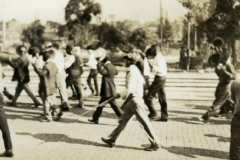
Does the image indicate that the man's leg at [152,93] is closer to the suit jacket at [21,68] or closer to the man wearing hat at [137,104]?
the man wearing hat at [137,104]

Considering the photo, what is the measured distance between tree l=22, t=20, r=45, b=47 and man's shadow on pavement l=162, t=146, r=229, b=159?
39976mm

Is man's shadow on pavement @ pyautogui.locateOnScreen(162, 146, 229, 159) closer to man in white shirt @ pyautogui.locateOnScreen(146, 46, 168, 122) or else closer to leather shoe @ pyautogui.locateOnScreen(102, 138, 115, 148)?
leather shoe @ pyautogui.locateOnScreen(102, 138, 115, 148)

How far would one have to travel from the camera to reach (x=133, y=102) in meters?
7.41

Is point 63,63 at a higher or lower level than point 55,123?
higher

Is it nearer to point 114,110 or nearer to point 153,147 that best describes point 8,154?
point 153,147

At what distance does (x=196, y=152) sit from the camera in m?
7.39

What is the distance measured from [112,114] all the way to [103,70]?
1.97m

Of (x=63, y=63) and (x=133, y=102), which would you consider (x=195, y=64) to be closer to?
(x=63, y=63)

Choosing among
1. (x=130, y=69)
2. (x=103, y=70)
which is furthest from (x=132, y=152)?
(x=103, y=70)

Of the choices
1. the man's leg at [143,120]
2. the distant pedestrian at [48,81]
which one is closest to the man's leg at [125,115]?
the man's leg at [143,120]

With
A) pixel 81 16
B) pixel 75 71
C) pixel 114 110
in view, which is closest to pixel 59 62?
pixel 75 71

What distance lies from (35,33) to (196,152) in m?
41.0

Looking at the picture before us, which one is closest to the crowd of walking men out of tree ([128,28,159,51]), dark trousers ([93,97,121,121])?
dark trousers ([93,97,121,121])

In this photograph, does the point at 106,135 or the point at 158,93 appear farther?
the point at 158,93
